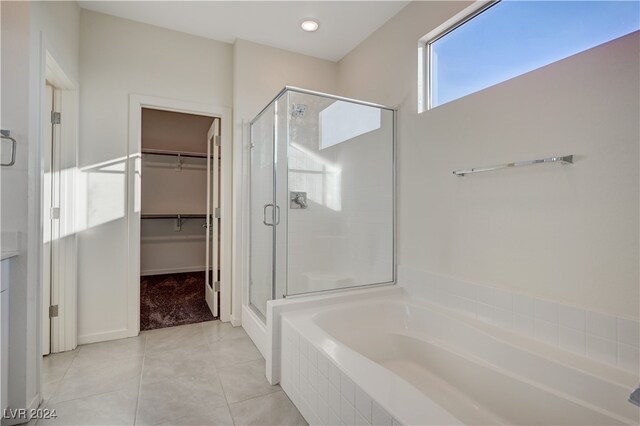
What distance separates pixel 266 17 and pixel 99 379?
9.43ft

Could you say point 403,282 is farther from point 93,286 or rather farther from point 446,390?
point 93,286

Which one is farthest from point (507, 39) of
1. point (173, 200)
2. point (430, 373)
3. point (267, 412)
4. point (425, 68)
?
point (173, 200)

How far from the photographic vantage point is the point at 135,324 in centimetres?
259

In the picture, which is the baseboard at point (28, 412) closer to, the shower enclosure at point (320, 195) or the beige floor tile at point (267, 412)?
the beige floor tile at point (267, 412)

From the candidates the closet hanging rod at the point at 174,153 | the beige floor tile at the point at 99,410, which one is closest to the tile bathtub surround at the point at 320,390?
the beige floor tile at the point at 99,410

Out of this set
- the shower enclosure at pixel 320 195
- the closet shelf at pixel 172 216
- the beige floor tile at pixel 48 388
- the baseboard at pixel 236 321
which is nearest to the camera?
the beige floor tile at pixel 48 388

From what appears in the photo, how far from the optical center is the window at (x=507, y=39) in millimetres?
1406

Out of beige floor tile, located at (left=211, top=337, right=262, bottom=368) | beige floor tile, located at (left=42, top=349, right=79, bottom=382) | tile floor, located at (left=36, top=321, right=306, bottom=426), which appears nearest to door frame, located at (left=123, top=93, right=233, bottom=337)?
tile floor, located at (left=36, top=321, right=306, bottom=426)

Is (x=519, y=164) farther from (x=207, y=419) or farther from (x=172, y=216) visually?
(x=172, y=216)

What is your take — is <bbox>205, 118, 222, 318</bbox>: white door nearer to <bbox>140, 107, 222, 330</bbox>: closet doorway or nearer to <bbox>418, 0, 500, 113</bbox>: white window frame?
<bbox>140, 107, 222, 330</bbox>: closet doorway

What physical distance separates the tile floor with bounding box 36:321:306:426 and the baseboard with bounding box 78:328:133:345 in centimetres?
6

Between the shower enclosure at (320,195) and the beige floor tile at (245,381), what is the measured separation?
457mm

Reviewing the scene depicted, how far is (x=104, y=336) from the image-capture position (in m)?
2.49

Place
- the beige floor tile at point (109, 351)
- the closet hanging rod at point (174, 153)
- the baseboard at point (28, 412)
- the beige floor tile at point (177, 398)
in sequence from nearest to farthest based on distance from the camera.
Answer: the baseboard at point (28, 412), the beige floor tile at point (177, 398), the beige floor tile at point (109, 351), the closet hanging rod at point (174, 153)
